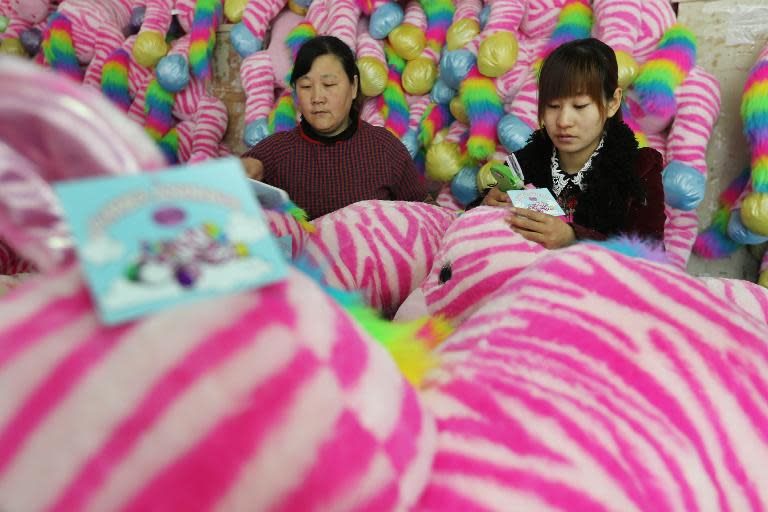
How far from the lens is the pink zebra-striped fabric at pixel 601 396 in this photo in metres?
0.34

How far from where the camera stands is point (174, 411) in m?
0.25

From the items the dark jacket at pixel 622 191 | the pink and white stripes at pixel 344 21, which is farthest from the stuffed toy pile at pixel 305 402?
the pink and white stripes at pixel 344 21

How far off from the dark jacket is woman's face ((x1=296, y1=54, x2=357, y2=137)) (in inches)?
25.3

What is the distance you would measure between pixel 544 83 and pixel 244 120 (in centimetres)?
111

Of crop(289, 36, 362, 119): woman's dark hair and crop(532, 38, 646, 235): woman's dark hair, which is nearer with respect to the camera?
crop(532, 38, 646, 235): woman's dark hair

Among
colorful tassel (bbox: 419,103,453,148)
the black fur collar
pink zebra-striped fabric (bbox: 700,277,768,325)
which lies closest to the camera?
pink zebra-striped fabric (bbox: 700,277,768,325)

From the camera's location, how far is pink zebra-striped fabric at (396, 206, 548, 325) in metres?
0.69

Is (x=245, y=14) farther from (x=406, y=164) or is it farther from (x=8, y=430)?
(x=8, y=430)

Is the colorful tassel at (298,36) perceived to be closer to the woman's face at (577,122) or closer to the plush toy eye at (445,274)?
the woman's face at (577,122)

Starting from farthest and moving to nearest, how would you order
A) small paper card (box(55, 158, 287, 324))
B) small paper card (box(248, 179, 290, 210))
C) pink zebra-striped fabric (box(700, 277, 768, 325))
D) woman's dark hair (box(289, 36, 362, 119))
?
1. woman's dark hair (box(289, 36, 362, 119))
2. pink zebra-striped fabric (box(700, 277, 768, 325))
3. small paper card (box(248, 179, 290, 210))
4. small paper card (box(55, 158, 287, 324))

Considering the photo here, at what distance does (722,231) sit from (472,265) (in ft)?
3.11

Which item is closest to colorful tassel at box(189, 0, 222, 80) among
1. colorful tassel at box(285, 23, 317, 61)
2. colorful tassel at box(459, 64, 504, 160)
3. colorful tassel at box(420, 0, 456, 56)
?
colorful tassel at box(285, 23, 317, 61)

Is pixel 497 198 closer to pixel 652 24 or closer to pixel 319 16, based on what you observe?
pixel 652 24

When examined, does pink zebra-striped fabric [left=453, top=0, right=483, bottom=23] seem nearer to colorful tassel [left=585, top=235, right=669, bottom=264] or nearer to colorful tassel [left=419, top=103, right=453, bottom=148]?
colorful tassel [left=419, top=103, right=453, bottom=148]
